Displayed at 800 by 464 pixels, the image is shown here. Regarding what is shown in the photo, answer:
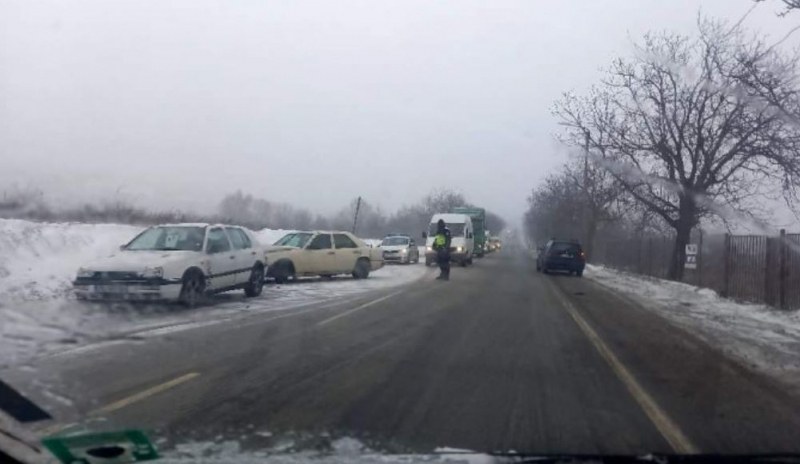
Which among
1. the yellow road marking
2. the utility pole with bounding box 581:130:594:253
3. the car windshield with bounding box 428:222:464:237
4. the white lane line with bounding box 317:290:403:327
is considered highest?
the utility pole with bounding box 581:130:594:253

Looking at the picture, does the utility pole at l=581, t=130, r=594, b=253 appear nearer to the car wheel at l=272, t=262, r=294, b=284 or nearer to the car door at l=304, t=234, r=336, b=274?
the car door at l=304, t=234, r=336, b=274

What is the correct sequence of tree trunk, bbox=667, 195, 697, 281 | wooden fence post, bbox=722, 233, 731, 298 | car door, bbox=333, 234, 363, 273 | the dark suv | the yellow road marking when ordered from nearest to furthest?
the yellow road marking → wooden fence post, bbox=722, 233, 731, 298 → car door, bbox=333, 234, 363, 273 → tree trunk, bbox=667, 195, 697, 281 → the dark suv

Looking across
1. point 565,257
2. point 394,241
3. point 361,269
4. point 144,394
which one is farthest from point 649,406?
point 394,241

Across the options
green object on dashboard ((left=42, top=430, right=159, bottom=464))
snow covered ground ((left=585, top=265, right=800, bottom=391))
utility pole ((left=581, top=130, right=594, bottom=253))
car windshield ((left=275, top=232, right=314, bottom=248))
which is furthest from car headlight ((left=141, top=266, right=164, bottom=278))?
utility pole ((left=581, top=130, right=594, bottom=253))

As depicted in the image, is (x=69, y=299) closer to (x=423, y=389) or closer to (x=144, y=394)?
(x=144, y=394)

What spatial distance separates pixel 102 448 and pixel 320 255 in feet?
72.4

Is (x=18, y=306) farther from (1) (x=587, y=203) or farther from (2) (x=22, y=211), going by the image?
(1) (x=587, y=203)

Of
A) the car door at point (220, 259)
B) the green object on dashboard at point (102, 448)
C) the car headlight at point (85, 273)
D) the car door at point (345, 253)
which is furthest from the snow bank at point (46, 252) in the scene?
the green object on dashboard at point (102, 448)

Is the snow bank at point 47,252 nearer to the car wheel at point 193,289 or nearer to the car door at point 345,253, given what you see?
the car wheel at point 193,289

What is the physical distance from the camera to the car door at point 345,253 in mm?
29094

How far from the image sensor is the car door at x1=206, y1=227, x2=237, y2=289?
1879 cm

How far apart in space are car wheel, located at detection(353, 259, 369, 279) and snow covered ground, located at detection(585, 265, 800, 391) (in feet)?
27.7

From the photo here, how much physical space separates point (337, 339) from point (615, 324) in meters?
6.49

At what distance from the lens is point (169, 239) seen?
18875 mm
